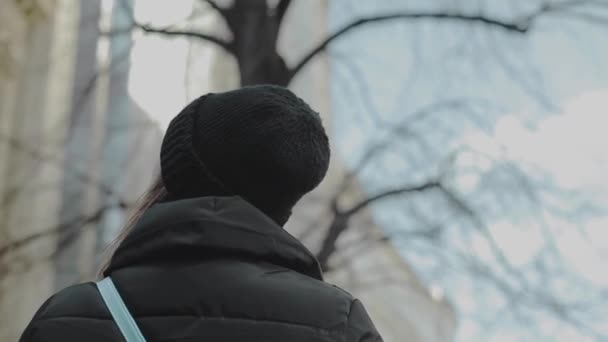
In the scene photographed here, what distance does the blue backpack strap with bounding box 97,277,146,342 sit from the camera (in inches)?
66.2

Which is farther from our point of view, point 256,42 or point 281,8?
point 281,8

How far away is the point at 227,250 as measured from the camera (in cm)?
174

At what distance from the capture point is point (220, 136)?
184cm

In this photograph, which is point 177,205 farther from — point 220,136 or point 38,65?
point 38,65

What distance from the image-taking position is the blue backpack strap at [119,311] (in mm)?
1682

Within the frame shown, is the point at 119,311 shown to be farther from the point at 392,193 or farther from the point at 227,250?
the point at 392,193

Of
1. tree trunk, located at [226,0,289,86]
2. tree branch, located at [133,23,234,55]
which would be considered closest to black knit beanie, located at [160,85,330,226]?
tree trunk, located at [226,0,289,86]

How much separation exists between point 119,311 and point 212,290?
0.49ft

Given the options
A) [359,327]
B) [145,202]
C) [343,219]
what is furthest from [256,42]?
[359,327]

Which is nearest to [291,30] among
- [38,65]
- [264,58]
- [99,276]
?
[38,65]

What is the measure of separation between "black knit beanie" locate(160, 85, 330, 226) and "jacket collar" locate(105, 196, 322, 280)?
0.07 meters

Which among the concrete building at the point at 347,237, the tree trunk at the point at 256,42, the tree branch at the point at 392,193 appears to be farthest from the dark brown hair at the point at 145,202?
the tree branch at the point at 392,193

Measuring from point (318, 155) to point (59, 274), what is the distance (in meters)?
13.8

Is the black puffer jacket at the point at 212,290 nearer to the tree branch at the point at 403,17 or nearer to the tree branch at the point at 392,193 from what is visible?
the tree branch at the point at 403,17
